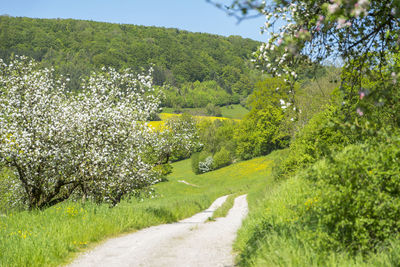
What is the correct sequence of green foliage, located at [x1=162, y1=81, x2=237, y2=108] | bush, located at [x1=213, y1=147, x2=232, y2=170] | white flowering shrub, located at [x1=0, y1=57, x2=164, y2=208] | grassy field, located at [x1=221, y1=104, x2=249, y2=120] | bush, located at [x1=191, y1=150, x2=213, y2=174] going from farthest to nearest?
green foliage, located at [x1=162, y1=81, x2=237, y2=108] < grassy field, located at [x1=221, y1=104, x2=249, y2=120] < bush, located at [x1=191, y1=150, x2=213, y2=174] < bush, located at [x1=213, y1=147, x2=232, y2=170] < white flowering shrub, located at [x1=0, y1=57, x2=164, y2=208]

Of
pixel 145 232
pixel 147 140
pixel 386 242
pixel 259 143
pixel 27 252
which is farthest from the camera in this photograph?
pixel 259 143

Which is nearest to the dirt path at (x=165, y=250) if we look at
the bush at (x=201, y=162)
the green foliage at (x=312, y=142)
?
the green foliage at (x=312, y=142)

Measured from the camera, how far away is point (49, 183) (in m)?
16.2

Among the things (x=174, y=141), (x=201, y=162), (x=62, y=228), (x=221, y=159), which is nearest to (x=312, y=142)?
(x=174, y=141)

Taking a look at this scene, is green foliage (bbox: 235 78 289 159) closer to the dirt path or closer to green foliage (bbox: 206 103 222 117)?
the dirt path

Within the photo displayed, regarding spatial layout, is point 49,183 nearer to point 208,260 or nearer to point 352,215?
point 208,260

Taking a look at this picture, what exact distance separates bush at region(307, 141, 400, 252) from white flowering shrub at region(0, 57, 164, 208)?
1109cm

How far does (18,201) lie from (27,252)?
12.4 meters

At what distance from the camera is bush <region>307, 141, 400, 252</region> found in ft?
18.8

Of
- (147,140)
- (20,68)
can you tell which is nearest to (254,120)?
(147,140)

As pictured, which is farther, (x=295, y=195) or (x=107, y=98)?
(x=107, y=98)

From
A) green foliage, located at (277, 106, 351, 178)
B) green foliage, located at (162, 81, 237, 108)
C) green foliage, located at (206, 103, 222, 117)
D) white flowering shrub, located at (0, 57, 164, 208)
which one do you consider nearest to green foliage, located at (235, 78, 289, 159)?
green foliage, located at (277, 106, 351, 178)

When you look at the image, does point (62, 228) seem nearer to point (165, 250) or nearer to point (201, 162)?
point (165, 250)

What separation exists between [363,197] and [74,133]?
12.9 m
